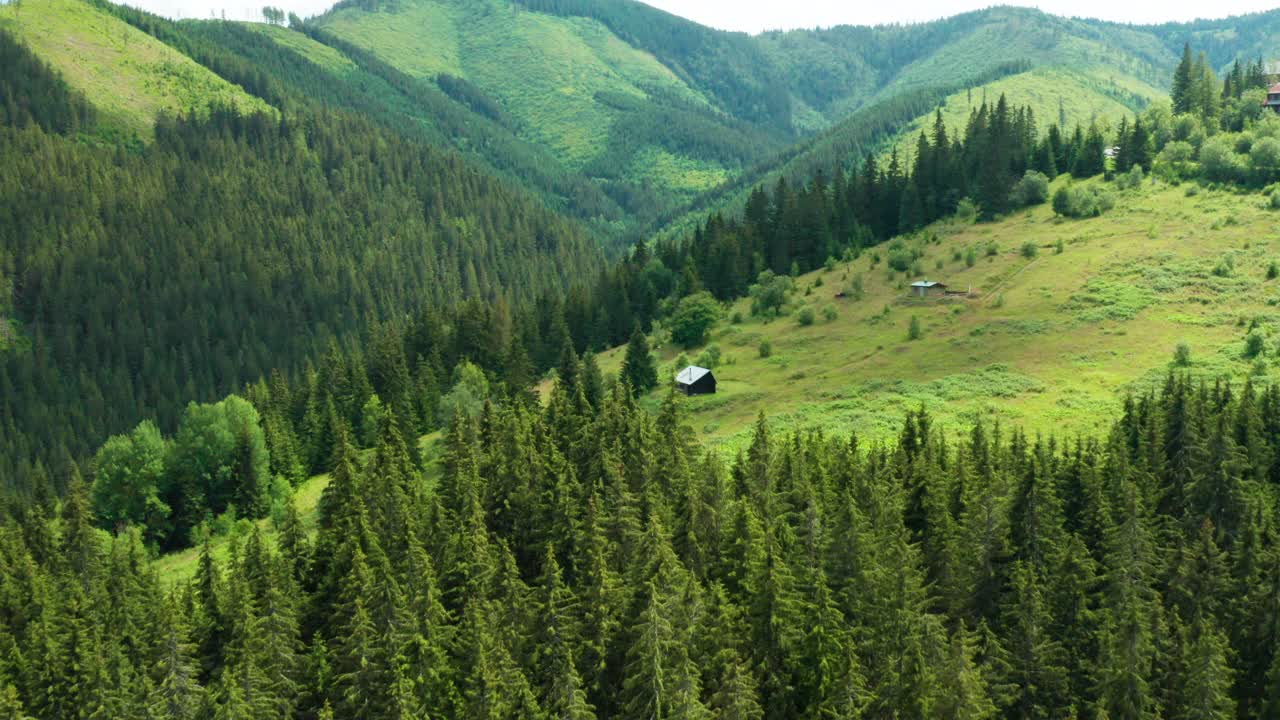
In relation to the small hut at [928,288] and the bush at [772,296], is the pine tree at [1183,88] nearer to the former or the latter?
the small hut at [928,288]

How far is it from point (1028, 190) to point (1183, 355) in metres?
59.4

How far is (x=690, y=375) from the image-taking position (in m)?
116

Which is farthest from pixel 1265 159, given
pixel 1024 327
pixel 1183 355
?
pixel 1183 355

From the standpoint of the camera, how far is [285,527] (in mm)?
69375

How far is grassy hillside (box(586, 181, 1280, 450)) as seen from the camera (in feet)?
332

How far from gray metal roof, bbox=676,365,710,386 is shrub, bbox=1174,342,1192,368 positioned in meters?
47.8

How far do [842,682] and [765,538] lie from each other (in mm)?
11061

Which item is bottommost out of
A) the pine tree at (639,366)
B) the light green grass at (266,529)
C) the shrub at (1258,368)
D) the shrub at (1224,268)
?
the light green grass at (266,529)

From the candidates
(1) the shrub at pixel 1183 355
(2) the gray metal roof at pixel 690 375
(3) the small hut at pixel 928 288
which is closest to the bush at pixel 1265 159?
(3) the small hut at pixel 928 288

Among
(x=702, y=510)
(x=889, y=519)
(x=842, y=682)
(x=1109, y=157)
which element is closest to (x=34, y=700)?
(x=702, y=510)

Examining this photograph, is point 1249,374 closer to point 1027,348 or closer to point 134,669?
point 1027,348

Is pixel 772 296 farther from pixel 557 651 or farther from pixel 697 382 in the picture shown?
pixel 557 651

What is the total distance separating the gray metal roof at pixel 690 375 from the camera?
115 meters

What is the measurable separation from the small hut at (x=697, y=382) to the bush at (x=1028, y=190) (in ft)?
225
